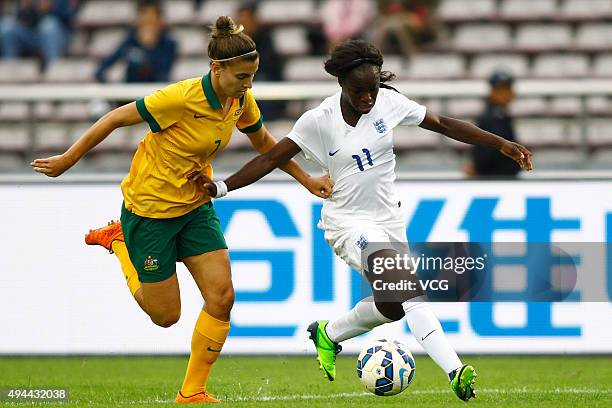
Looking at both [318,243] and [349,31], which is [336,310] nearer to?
[318,243]

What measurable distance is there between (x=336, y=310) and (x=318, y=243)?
0.58 metres

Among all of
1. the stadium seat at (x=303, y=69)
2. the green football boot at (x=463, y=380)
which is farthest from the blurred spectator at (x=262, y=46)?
the green football boot at (x=463, y=380)

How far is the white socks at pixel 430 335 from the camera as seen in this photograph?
23.8 feet

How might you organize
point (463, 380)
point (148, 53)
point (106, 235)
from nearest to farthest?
point (463, 380), point (106, 235), point (148, 53)

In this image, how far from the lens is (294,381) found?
361 inches

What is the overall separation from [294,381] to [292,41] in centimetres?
738

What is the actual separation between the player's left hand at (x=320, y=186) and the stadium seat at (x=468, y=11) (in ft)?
27.9

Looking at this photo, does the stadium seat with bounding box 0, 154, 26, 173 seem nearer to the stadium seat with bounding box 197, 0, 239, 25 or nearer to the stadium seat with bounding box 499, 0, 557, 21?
the stadium seat with bounding box 197, 0, 239, 25

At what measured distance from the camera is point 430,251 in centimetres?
1088

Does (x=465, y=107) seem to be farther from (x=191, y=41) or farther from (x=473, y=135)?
(x=473, y=135)

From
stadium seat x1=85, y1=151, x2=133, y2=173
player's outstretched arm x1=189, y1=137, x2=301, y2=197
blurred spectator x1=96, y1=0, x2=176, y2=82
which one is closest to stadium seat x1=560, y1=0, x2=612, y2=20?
blurred spectator x1=96, y1=0, x2=176, y2=82

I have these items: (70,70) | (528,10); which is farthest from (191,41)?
(528,10)

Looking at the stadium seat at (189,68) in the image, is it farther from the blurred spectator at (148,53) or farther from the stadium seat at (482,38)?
the stadium seat at (482,38)

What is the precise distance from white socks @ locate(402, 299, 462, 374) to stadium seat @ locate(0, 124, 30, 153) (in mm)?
5435
